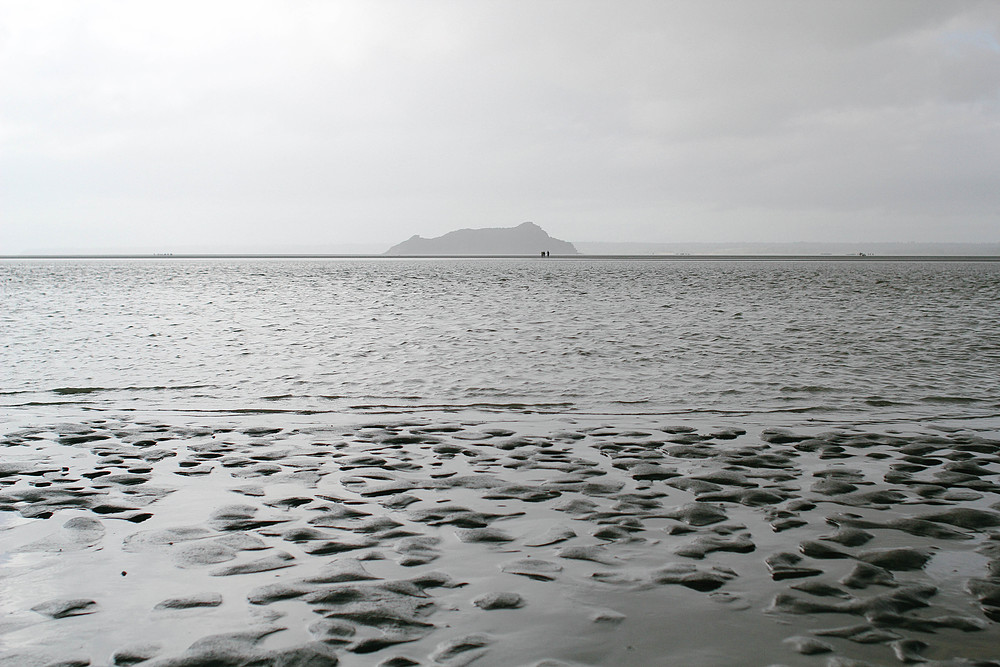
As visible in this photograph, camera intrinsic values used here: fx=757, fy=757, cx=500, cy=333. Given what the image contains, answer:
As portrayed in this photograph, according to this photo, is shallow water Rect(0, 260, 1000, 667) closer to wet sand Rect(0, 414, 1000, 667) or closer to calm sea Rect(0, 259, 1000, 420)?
wet sand Rect(0, 414, 1000, 667)

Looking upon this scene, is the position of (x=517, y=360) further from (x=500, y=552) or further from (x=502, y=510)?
(x=500, y=552)

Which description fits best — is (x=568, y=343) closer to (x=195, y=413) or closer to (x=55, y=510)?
(x=195, y=413)

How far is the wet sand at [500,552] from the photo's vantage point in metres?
4.38

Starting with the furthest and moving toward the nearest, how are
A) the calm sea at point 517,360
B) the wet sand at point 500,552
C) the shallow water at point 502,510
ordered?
1. the calm sea at point 517,360
2. the shallow water at point 502,510
3. the wet sand at point 500,552

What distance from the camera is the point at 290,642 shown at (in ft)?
14.3

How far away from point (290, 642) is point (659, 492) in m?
4.26

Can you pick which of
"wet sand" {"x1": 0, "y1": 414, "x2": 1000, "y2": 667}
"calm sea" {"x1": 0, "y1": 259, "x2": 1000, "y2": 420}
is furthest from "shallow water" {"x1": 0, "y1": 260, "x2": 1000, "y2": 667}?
"calm sea" {"x1": 0, "y1": 259, "x2": 1000, "y2": 420}

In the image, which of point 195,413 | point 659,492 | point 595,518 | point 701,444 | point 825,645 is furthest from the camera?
point 195,413

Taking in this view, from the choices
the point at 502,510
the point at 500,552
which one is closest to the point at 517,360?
the point at 502,510

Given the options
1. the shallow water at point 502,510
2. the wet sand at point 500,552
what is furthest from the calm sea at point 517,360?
the wet sand at point 500,552

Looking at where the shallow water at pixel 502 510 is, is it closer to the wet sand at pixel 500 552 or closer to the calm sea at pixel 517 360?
the wet sand at pixel 500 552

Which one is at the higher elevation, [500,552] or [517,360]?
[500,552]

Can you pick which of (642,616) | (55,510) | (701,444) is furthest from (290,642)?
(701,444)

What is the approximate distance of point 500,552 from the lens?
590 centimetres
